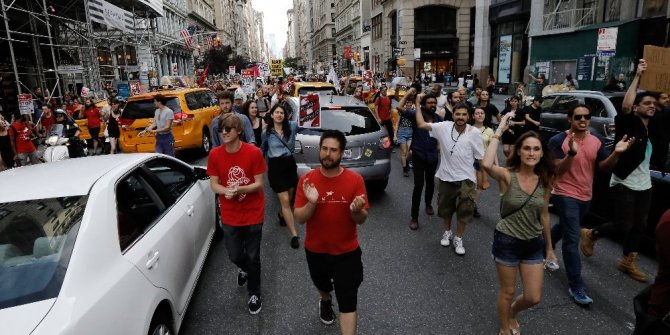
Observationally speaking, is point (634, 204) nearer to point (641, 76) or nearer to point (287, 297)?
point (641, 76)

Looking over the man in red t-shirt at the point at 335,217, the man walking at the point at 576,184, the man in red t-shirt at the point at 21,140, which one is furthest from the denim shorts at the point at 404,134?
the man in red t-shirt at the point at 21,140

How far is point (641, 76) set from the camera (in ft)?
16.0

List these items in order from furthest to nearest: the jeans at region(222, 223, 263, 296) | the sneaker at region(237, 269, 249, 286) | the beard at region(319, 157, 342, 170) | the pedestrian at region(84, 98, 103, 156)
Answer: the pedestrian at region(84, 98, 103, 156) < the sneaker at region(237, 269, 249, 286) < the jeans at region(222, 223, 263, 296) < the beard at region(319, 157, 342, 170)

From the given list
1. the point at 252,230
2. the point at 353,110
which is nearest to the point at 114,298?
the point at 252,230

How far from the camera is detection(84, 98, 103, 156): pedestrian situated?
42.0 ft

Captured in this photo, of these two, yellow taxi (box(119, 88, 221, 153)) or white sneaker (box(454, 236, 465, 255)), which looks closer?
white sneaker (box(454, 236, 465, 255))

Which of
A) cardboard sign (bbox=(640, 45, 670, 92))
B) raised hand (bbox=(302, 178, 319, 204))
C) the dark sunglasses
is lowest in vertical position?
raised hand (bbox=(302, 178, 319, 204))

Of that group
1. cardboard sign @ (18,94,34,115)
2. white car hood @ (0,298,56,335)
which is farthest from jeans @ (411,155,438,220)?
cardboard sign @ (18,94,34,115)

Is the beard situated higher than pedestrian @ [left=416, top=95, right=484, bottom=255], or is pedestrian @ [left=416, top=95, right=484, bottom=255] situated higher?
the beard

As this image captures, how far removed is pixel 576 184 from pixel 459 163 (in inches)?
50.6

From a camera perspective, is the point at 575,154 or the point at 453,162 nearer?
the point at 575,154

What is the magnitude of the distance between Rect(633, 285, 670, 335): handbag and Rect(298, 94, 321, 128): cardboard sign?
5.01 meters

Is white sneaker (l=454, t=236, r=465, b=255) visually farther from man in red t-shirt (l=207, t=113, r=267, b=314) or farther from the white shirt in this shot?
man in red t-shirt (l=207, t=113, r=267, b=314)

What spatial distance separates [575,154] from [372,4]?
58.1 m
